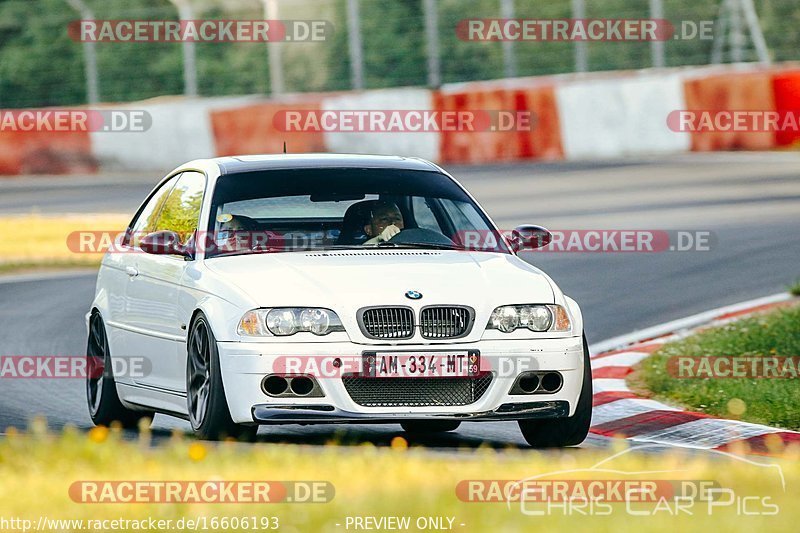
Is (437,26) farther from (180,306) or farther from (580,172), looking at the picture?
(180,306)

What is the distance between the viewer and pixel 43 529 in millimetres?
5855

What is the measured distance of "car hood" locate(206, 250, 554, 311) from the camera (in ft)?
26.8

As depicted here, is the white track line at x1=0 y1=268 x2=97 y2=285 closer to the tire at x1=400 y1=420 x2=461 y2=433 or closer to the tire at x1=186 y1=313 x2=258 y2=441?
the tire at x1=400 y1=420 x2=461 y2=433

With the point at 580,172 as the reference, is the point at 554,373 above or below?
above

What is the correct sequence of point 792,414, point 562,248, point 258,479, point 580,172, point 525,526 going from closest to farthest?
point 525,526, point 258,479, point 792,414, point 562,248, point 580,172

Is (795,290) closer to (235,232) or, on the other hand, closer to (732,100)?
(235,232)

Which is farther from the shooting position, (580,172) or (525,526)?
(580,172)

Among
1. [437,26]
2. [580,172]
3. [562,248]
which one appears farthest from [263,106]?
[562,248]

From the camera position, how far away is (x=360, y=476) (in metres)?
6.52

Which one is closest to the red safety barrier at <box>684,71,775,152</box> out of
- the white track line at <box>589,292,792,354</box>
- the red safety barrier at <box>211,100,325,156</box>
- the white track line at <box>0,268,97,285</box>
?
the red safety barrier at <box>211,100,325,156</box>

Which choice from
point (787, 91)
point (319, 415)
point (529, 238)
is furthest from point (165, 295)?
point (787, 91)

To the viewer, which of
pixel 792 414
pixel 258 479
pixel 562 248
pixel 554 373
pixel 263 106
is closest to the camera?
pixel 258 479

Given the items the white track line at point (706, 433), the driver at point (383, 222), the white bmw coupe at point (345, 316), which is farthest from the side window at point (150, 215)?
the white track line at point (706, 433)

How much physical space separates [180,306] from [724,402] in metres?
3.05
